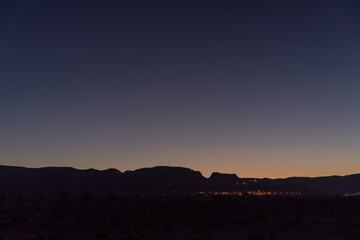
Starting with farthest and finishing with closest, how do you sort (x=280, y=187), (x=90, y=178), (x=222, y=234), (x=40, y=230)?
(x=280, y=187), (x=90, y=178), (x=40, y=230), (x=222, y=234)

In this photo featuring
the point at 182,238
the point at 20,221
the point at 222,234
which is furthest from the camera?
the point at 20,221

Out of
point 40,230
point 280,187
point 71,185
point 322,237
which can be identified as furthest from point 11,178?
point 322,237

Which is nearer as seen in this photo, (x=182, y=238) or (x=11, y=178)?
(x=182, y=238)

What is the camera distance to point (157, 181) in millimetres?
169500

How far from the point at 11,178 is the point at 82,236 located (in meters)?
129

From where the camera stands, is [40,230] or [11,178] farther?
[11,178]

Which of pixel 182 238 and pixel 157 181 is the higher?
pixel 157 181

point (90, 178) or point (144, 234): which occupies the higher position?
point (90, 178)

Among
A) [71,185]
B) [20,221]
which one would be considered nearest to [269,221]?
[20,221]

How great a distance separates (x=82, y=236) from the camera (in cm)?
2509

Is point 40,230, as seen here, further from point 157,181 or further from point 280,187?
point 280,187

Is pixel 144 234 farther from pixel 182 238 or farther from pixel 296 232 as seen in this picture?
pixel 296 232

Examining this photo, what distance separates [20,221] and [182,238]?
15.8 metres

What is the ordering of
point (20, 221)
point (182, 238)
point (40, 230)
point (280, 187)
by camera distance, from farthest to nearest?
point (280, 187) < point (20, 221) < point (40, 230) < point (182, 238)
